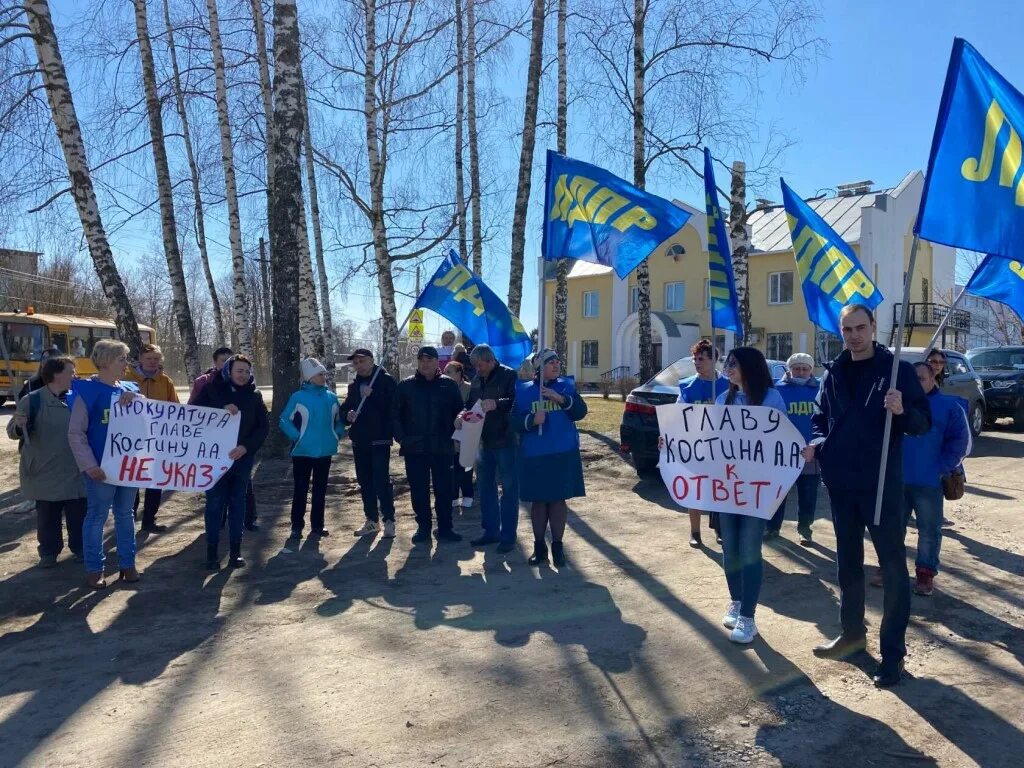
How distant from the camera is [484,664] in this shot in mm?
4434

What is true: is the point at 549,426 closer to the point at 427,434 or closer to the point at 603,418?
the point at 427,434

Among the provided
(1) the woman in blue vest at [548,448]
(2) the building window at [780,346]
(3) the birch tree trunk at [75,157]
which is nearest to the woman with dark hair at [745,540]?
(1) the woman in blue vest at [548,448]

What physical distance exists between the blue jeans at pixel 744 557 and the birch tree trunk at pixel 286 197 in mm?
7876

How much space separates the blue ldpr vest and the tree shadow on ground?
2675mm

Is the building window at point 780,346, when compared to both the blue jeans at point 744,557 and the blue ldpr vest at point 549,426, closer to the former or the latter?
the blue ldpr vest at point 549,426

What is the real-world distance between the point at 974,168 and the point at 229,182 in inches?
633

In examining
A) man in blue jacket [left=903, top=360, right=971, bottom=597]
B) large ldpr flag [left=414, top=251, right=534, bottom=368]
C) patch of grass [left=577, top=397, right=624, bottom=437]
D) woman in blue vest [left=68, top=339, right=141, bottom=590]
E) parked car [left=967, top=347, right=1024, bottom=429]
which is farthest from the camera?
parked car [left=967, top=347, right=1024, bottom=429]

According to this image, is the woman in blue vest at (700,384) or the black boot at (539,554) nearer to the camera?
the black boot at (539,554)

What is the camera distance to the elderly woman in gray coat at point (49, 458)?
6.33 m

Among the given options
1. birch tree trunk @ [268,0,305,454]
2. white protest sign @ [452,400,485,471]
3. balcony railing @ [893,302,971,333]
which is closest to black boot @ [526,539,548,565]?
white protest sign @ [452,400,485,471]

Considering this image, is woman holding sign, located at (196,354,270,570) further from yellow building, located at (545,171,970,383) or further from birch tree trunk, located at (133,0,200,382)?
yellow building, located at (545,171,970,383)

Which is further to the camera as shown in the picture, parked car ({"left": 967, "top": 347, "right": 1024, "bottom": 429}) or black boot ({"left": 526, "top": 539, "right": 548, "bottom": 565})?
parked car ({"left": 967, "top": 347, "right": 1024, "bottom": 429})

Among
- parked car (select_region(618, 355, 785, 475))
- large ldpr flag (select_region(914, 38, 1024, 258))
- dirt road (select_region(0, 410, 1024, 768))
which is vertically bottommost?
dirt road (select_region(0, 410, 1024, 768))

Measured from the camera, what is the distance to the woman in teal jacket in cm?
745
